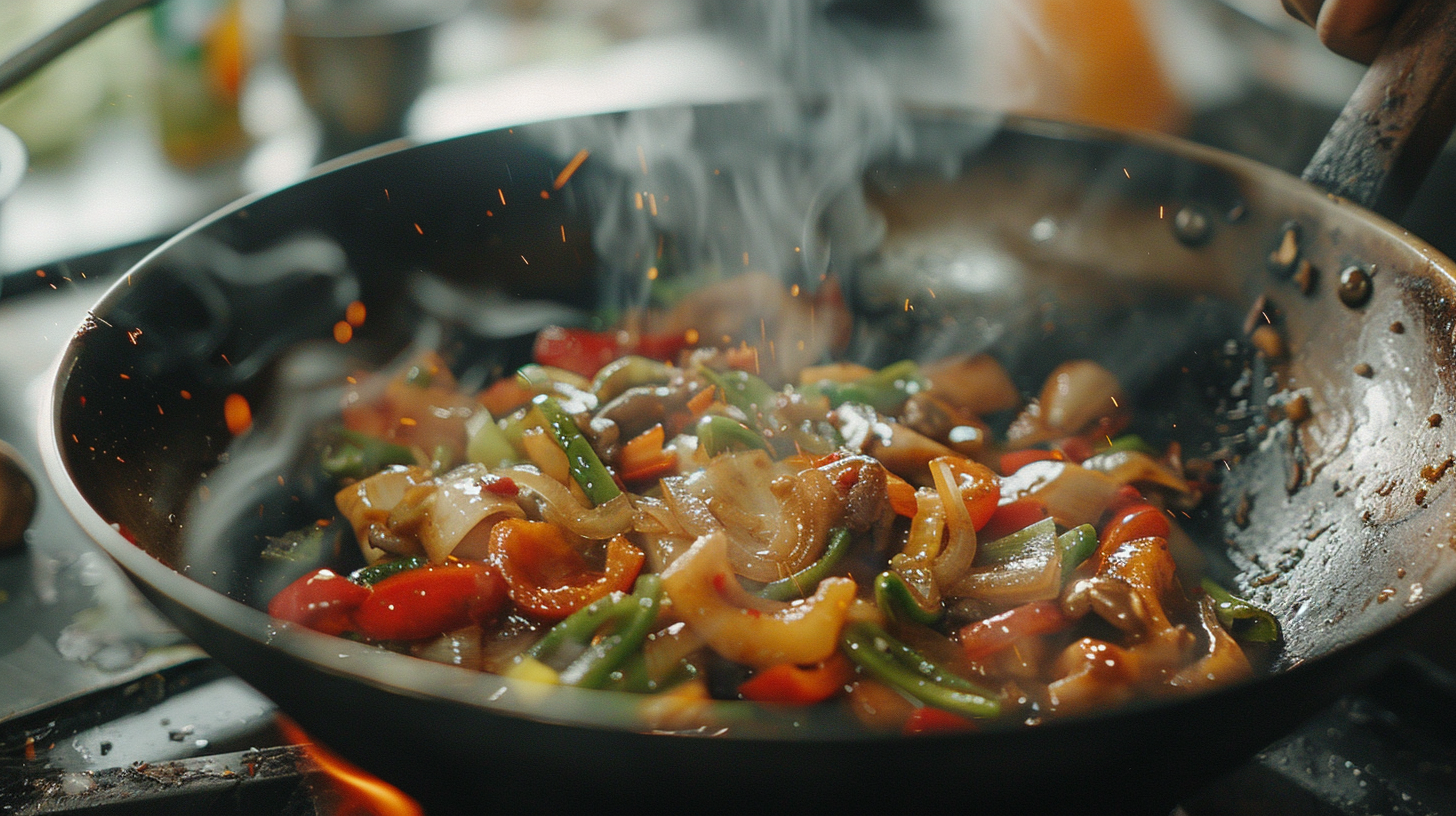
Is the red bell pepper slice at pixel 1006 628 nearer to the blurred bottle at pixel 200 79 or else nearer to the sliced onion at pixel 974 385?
the sliced onion at pixel 974 385

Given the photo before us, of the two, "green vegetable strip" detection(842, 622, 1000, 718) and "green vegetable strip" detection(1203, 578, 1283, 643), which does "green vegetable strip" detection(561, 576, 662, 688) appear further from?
"green vegetable strip" detection(1203, 578, 1283, 643)

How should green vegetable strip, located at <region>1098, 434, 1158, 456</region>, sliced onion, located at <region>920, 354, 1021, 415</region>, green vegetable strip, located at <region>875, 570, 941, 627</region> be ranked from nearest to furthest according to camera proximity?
1. green vegetable strip, located at <region>875, 570, 941, 627</region>
2. green vegetable strip, located at <region>1098, 434, 1158, 456</region>
3. sliced onion, located at <region>920, 354, 1021, 415</region>

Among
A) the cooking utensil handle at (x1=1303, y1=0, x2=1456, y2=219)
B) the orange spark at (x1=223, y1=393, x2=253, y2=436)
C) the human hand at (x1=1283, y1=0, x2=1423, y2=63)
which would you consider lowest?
the orange spark at (x1=223, y1=393, x2=253, y2=436)

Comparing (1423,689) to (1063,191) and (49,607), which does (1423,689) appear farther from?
(49,607)

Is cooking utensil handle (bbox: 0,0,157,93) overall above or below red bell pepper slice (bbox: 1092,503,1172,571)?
above

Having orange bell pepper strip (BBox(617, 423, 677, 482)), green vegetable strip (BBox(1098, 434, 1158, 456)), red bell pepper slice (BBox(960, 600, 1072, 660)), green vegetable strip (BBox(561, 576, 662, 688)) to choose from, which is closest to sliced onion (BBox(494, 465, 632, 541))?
orange bell pepper strip (BBox(617, 423, 677, 482))

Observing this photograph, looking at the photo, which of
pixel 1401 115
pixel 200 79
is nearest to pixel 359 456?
pixel 1401 115

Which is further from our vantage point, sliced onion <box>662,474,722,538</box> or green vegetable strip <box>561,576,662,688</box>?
sliced onion <box>662,474,722,538</box>


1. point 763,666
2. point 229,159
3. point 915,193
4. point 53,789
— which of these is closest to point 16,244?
point 229,159
